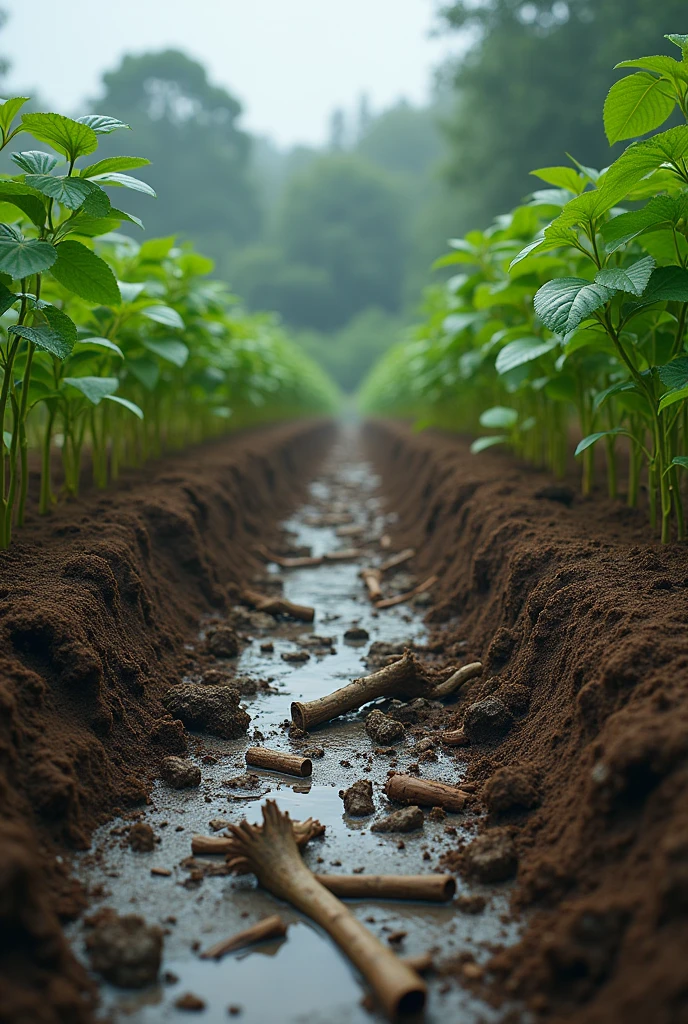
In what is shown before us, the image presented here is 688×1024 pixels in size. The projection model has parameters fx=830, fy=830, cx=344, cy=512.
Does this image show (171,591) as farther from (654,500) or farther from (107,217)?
(654,500)

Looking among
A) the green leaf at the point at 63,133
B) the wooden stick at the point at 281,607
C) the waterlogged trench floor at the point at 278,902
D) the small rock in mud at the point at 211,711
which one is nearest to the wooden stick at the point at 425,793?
the waterlogged trench floor at the point at 278,902

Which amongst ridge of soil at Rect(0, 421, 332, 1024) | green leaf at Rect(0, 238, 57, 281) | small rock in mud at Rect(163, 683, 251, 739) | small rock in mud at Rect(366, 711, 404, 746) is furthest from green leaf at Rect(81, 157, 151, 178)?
small rock in mud at Rect(366, 711, 404, 746)

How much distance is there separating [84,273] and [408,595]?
2698 mm

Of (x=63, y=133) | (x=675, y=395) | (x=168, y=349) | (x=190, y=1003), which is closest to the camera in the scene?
(x=190, y=1003)

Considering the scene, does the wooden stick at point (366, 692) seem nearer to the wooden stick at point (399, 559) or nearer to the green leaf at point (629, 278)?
the green leaf at point (629, 278)

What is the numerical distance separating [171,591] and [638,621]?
7.94 feet

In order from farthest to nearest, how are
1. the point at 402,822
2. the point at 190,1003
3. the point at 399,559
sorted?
the point at 399,559, the point at 402,822, the point at 190,1003

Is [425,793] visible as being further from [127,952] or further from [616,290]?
[616,290]

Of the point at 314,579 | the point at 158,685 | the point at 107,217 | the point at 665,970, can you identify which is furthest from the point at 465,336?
the point at 665,970

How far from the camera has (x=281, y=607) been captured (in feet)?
14.8

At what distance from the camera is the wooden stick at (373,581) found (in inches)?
192

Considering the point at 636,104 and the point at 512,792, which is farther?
the point at 636,104

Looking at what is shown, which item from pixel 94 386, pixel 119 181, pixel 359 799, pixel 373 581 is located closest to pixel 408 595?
pixel 373 581

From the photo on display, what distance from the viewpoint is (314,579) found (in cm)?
549
